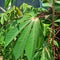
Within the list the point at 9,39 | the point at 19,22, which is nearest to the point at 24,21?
the point at 19,22

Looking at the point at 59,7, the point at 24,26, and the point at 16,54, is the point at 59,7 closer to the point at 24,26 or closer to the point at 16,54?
the point at 24,26

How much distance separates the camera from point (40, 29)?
0.91 m

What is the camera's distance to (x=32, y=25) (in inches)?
37.2

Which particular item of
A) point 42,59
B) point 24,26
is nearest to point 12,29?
point 24,26

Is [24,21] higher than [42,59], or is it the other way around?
[24,21]

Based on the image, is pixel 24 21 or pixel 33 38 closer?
pixel 33 38

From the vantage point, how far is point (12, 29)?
3.01ft

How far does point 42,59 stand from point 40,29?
0.38 ft

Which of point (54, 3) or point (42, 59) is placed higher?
point (54, 3)

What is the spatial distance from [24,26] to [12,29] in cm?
5

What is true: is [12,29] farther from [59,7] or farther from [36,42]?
[59,7]

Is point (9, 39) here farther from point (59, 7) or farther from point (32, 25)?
point (59, 7)

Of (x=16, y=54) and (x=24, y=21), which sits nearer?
(x=16, y=54)

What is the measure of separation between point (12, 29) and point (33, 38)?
0.10 metres
